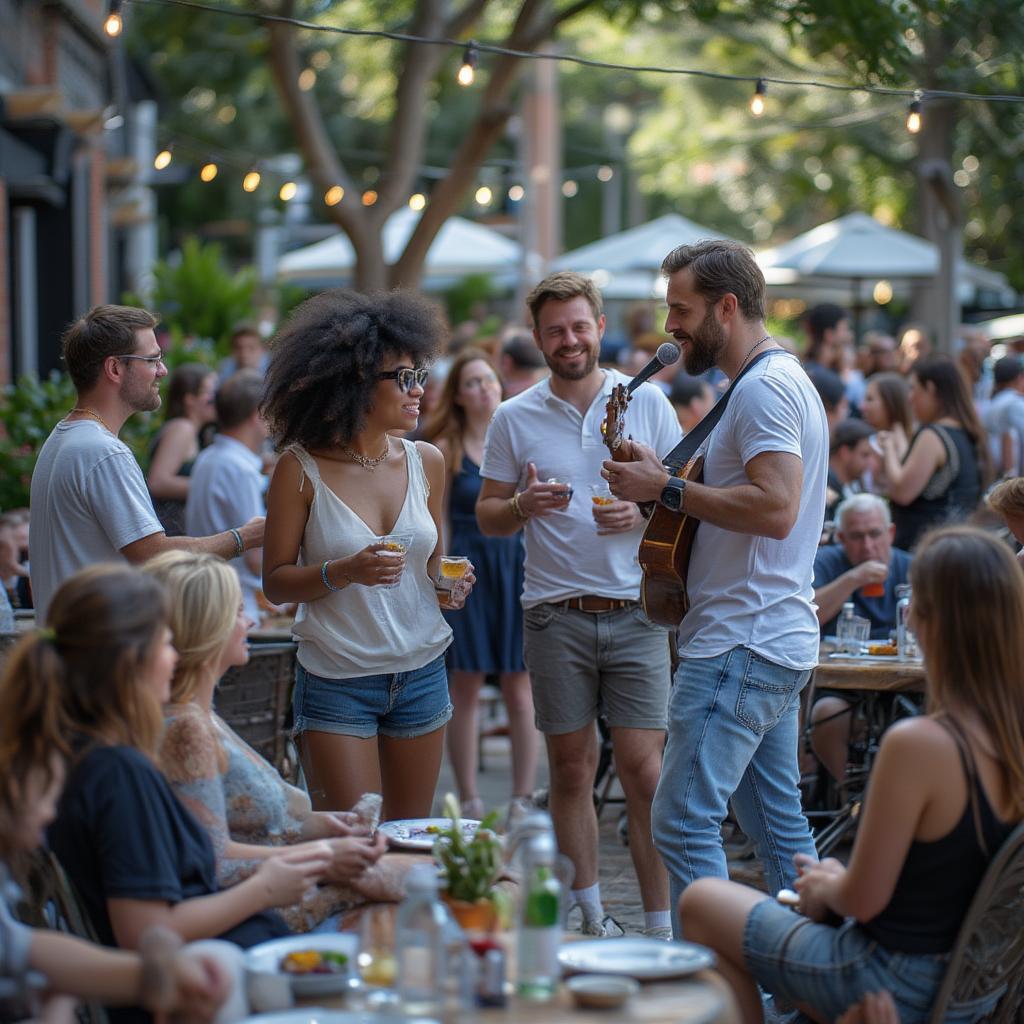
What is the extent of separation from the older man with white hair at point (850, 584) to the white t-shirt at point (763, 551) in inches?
84.8

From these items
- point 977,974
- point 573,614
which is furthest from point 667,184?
point 977,974

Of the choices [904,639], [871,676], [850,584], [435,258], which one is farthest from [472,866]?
[435,258]

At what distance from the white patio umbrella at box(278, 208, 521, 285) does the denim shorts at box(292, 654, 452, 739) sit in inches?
468

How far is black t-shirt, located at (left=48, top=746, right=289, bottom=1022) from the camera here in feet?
9.16

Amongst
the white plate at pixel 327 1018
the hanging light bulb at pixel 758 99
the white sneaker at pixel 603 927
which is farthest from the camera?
the hanging light bulb at pixel 758 99

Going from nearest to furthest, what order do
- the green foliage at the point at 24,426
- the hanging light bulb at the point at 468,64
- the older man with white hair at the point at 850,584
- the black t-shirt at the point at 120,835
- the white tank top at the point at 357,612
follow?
the black t-shirt at the point at 120,835
the white tank top at the point at 357,612
the older man with white hair at the point at 850,584
the hanging light bulb at the point at 468,64
the green foliage at the point at 24,426

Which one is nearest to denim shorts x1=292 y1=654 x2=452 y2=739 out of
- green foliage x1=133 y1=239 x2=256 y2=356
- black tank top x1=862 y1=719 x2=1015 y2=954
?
black tank top x1=862 y1=719 x2=1015 y2=954

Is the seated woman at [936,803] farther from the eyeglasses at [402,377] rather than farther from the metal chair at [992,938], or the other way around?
the eyeglasses at [402,377]

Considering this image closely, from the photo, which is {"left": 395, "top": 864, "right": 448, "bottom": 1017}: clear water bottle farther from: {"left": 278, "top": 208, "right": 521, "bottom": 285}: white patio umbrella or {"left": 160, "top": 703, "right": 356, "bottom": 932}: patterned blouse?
{"left": 278, "top": 208, "right": 521, "bottom": 285}: white patio umbrella

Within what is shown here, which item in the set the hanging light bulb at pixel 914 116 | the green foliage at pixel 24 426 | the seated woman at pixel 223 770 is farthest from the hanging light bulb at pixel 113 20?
the seated woman at pixel 223 770

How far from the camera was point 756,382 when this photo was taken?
391 cm

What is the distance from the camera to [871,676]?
5.58 m

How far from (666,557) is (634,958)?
1.53 meters

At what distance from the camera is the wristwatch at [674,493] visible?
399cm
